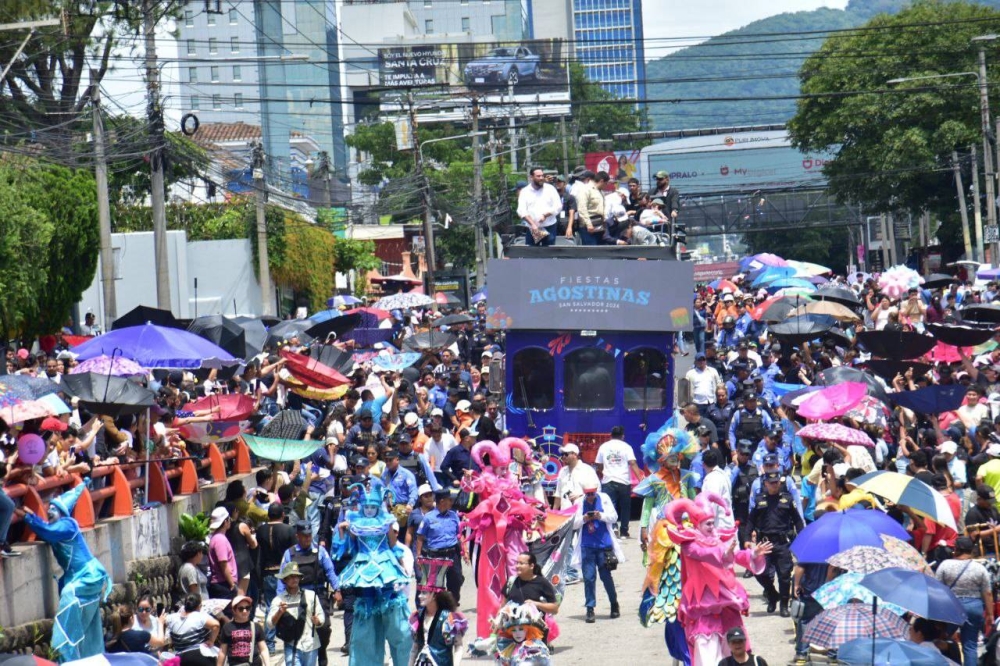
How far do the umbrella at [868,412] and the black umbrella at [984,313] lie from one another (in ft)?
21.9

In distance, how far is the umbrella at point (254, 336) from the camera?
25.7m

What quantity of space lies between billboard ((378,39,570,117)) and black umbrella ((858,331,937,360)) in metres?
97.6

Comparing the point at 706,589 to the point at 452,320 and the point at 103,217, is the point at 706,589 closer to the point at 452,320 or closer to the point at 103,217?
the point at 103,217

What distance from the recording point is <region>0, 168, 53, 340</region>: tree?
2784 centimetres

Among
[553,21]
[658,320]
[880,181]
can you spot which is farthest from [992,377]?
[553,21]

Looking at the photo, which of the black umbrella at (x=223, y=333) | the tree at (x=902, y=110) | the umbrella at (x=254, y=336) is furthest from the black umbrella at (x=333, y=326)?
the tree at (x=902, y=110)

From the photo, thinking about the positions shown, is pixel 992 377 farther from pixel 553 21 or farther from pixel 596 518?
pixel 553 21

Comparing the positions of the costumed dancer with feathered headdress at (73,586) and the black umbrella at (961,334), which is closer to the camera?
Answer: the costumed dancer with feathered headdress at (73,586)

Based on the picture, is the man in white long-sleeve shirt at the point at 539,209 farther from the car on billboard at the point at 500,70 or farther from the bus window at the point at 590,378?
the car on billboard at the point at 500,70

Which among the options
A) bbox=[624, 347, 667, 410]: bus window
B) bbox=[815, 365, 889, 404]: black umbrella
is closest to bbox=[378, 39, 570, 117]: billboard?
bbox=[624, 347, 667, 410]: bus window

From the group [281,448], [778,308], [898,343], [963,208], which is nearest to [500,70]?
[963,208]

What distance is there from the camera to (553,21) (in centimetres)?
16300


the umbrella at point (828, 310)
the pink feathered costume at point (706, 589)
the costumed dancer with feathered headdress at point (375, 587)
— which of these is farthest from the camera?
the umbrella at point (828, 310)

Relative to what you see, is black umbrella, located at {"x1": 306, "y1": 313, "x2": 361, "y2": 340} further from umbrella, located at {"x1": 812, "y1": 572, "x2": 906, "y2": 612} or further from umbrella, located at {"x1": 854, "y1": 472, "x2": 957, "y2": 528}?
A: umbrella, located at {"x1": 812, "y1": 572, "x2": 906, "y2": 612}
